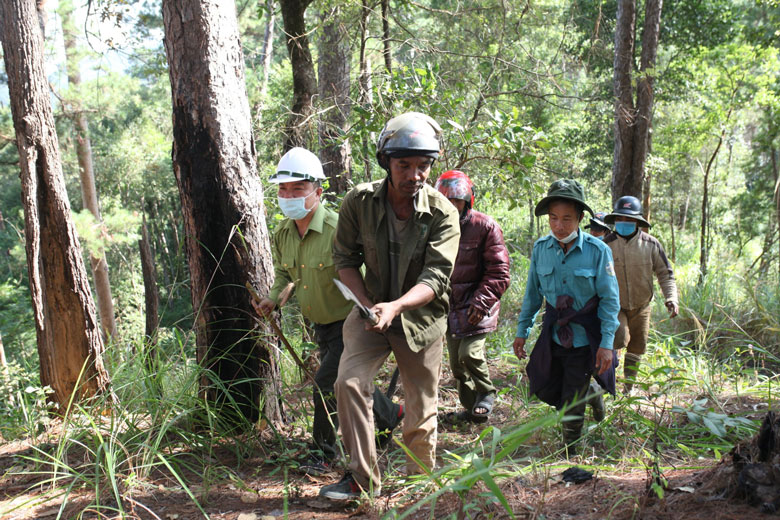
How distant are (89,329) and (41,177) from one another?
165cm

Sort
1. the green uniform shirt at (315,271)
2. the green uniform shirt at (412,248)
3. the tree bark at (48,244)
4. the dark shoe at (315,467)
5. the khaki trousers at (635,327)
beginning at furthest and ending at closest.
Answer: the tree bark at (48,244)
the khaki trousers at (635,327)
the green uniform shirt at (315,271)
the dark shoe at (315,467)
the green uniform shirt at (412,248)

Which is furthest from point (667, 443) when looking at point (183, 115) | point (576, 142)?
point (576, 142)

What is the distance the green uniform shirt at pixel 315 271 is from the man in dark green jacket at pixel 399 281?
0.41m

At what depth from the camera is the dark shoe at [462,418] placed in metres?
4.75

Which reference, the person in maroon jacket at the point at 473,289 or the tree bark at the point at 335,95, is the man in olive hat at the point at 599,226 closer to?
the person in maroon jacket at the point at 473,289

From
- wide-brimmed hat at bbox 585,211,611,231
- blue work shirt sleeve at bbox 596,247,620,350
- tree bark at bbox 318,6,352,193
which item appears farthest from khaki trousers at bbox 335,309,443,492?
tree bark at bbox 318,6,352,193

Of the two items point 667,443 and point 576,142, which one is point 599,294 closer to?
point 667,443

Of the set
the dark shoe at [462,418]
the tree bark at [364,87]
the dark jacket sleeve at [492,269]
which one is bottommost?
the dark shoe at [462,418]

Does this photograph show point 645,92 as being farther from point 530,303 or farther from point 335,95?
point 530,303

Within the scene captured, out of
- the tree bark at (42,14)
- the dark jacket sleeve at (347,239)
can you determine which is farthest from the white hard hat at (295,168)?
the tree bark at (42,14)

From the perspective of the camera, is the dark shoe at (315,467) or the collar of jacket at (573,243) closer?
the dark shoe at (315,467)

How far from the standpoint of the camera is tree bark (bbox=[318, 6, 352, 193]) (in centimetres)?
740

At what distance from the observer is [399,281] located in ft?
10.4

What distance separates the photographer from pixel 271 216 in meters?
7.25
